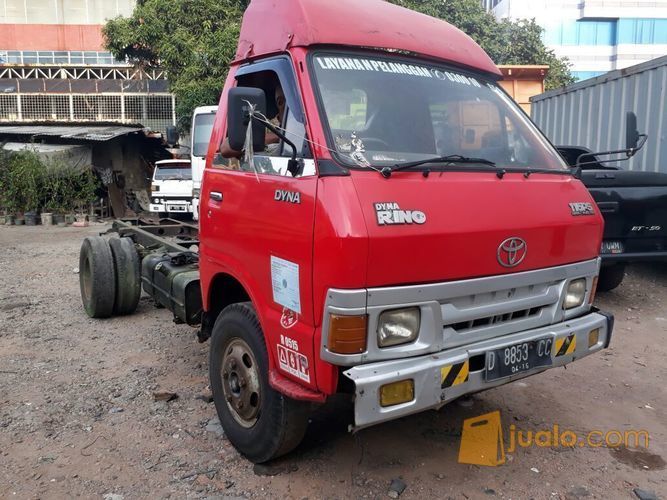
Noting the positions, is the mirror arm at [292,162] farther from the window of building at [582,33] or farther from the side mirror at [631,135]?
the window of building at [582,33]

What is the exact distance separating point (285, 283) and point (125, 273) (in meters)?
3.67

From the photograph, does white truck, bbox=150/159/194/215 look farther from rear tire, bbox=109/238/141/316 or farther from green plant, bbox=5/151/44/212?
rear tire, bbox=109/238/141/316

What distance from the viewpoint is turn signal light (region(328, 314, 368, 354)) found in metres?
2.41

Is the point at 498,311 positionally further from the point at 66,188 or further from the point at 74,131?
the point at 74,131

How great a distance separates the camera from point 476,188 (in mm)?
2801

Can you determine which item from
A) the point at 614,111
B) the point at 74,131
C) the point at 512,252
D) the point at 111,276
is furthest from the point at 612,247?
the point at 74,131

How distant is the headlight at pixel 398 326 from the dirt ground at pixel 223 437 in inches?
38.3

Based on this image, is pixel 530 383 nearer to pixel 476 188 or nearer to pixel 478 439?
pixel 478 439

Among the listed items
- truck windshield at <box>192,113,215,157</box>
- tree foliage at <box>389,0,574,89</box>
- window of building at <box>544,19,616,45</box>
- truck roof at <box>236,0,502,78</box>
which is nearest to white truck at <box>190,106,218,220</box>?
truck windshield at <box>192,113,215,157</box>

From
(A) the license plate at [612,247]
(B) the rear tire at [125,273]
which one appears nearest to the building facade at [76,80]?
(B) the rear tire at [125,273]

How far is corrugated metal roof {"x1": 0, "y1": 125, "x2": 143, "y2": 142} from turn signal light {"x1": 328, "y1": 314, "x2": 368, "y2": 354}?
52.7 ft

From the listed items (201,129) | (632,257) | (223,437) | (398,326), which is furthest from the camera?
(201,129)

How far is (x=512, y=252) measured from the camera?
9.20ft

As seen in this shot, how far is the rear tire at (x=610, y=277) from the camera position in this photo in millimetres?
6914
